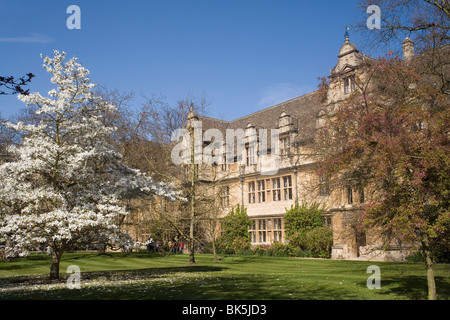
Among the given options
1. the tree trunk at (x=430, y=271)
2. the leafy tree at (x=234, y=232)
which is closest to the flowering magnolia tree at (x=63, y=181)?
the tree trunk at (x=430, y=271)

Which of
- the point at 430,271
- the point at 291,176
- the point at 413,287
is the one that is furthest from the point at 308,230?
the point at 430,271

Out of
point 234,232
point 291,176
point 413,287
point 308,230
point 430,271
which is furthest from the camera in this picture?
point 234,232

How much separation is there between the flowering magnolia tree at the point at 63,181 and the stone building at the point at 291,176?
10.7 meters

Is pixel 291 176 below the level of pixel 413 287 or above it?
above

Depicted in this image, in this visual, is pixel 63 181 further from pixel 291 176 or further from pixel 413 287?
pixel 291 176

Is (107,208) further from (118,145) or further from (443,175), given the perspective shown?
(118,145)

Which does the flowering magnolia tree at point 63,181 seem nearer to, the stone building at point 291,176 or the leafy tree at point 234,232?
the stone building at point 291,176

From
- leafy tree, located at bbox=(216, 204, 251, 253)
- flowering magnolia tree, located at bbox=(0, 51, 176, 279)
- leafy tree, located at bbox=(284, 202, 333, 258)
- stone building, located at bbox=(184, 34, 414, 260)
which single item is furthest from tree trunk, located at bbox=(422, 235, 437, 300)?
leafy tree, located at bbox=(216, 204, 251, 253)

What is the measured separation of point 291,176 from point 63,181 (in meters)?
18.9

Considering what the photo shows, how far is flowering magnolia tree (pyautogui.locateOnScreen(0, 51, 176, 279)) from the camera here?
1283 cm

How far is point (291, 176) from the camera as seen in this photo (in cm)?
3016

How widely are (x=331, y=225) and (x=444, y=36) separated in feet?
55.5

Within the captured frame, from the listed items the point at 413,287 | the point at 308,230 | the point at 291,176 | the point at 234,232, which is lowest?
the point at 413,287

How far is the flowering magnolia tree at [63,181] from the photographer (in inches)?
505
